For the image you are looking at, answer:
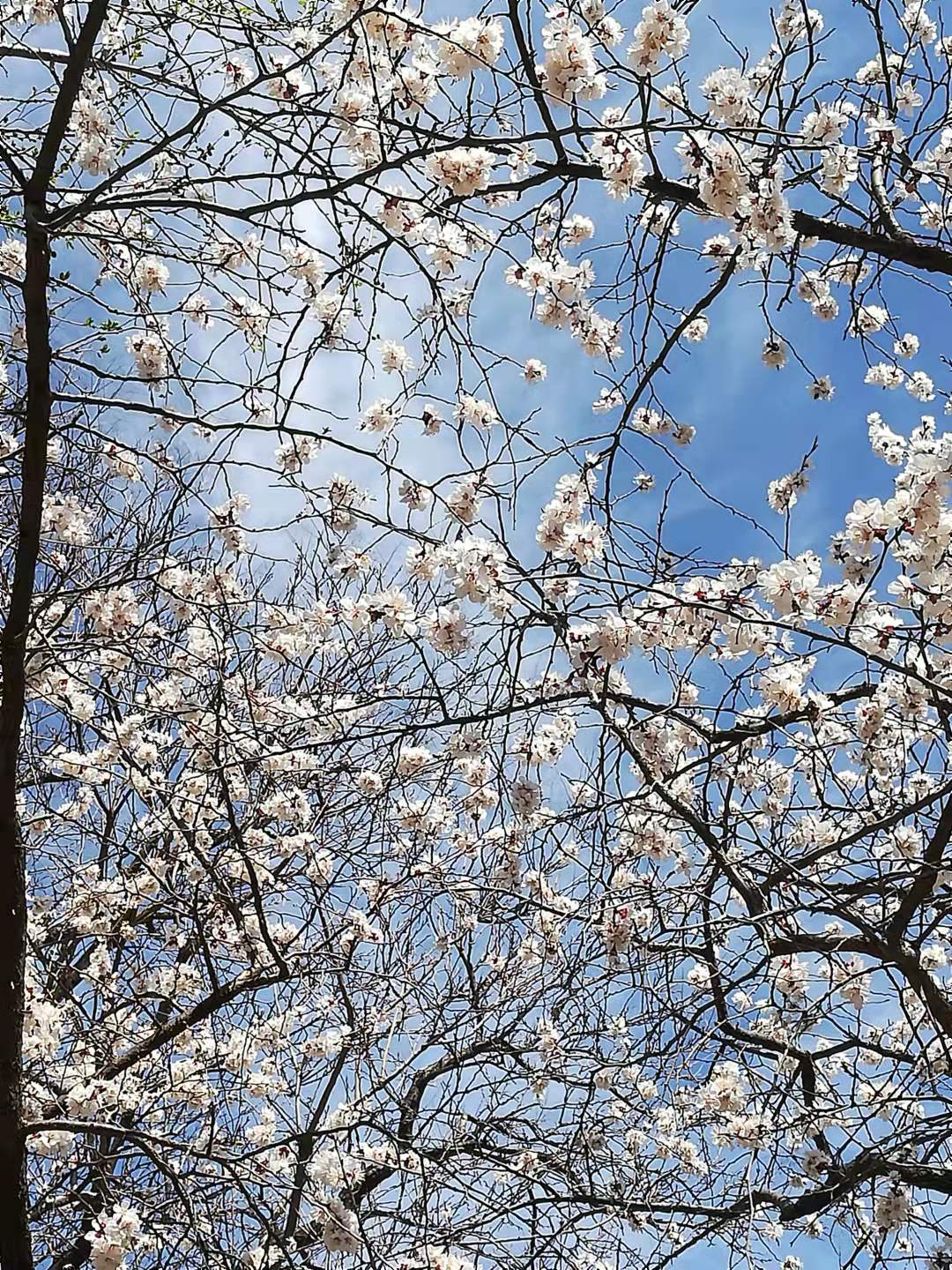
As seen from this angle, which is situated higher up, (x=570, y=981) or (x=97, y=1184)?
(x=570, y=981)

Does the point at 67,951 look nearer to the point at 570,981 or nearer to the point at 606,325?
the point at 570,981

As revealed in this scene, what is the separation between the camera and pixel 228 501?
411 cm

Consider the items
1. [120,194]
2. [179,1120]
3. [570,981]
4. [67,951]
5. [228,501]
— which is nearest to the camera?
[120,194]

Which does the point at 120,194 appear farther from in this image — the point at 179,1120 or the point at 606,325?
the point at 179,1120

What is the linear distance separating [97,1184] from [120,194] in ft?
11.3

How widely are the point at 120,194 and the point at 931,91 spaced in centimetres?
231

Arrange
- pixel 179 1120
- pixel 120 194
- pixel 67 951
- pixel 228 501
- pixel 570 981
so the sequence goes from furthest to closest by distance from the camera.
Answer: pixel 67 951 < pixel 179 1120 < pixel 228 501 < pixel 570 981 < pixel 120 194

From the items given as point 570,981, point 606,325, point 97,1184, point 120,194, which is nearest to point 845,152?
point 606,325

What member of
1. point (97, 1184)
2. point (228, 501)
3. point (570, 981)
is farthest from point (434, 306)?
point (97, 1184)

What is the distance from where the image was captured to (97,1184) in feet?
13.7

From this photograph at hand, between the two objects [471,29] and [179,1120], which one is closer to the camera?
[471,29]

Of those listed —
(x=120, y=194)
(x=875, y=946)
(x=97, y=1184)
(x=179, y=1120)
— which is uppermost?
(x=120, y=194)

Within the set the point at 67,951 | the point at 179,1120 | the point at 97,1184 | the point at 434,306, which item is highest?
the point at 434,306

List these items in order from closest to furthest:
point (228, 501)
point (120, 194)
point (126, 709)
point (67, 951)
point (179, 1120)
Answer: point (120, 194) < point (228, 501) < point (179, 1120) < point (67, 951) < point (126, 709)
